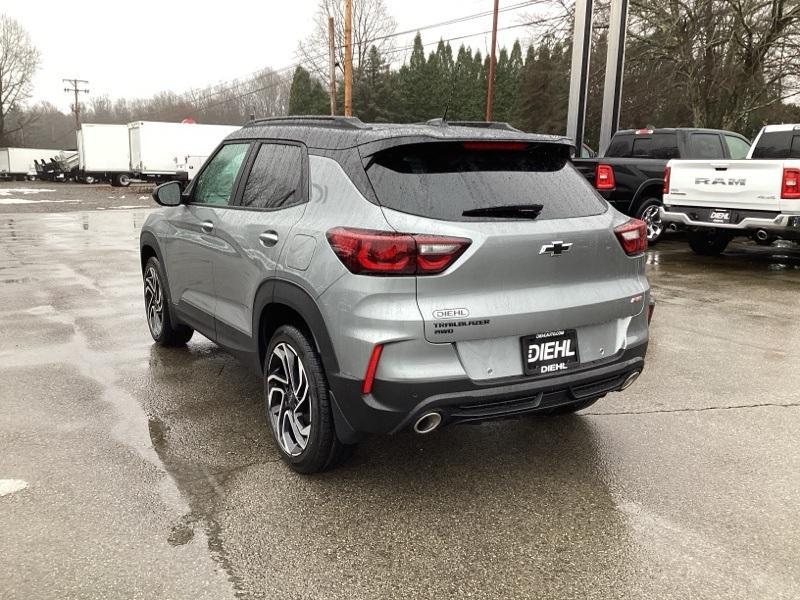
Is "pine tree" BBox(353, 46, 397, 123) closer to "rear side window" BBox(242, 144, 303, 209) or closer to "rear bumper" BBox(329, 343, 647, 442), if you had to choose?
"rear side window" BBox(242, 144, 303, 209)

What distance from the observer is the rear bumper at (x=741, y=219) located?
9078 mm

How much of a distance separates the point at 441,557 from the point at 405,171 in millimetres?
1649

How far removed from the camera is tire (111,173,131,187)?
42.4 metres

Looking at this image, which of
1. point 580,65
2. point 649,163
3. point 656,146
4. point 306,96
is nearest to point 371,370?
point 649,163

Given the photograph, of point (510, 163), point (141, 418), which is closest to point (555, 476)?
point (510, 163)

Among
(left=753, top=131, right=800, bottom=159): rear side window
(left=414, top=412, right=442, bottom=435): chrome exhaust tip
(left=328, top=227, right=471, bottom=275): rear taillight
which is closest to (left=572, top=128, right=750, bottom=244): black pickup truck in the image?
(left=753, top=131, right=800, bottom=159): rear side window

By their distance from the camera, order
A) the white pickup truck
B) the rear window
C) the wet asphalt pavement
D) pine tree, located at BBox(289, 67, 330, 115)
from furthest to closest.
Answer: pine tree, located at BBox(289, 67, 330, 115) → the white pickup truck → the rear window → the wet asphalt pavement

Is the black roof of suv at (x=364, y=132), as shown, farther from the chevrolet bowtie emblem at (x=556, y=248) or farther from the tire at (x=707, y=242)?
the tire at (x=707, y=242)

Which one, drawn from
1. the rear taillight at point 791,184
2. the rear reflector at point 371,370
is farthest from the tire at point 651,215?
the rear reflector at point 371,370

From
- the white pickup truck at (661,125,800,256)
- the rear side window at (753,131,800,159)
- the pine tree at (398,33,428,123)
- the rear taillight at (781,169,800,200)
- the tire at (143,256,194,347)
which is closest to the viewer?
the tire at (143,256,194,347)

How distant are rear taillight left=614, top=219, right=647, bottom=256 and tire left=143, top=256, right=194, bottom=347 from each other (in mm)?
3454

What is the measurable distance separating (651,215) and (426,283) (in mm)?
10386

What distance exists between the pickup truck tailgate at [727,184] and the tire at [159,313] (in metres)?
7.63

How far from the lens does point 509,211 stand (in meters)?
3.15
